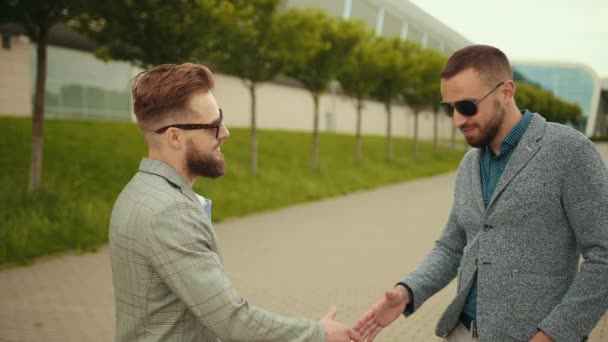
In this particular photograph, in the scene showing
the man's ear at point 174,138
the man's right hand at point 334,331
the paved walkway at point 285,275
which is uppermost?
the man's ear at point 174,138

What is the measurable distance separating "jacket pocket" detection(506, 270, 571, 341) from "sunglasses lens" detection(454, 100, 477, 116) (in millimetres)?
661

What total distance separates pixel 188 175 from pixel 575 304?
1.45m

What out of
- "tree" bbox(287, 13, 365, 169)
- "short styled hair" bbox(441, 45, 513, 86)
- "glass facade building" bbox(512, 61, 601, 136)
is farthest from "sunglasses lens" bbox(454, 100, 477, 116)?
"glass facade building" bbox(512, 61, 601, 136)

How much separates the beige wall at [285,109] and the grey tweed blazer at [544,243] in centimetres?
2858

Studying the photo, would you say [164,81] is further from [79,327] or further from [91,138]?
[91,138]

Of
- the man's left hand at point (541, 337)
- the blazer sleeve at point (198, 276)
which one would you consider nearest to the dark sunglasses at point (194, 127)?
the blazer sleeve at point (198, 276)

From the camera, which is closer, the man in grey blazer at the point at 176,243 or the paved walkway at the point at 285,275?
the man in grey blazer at the point at 176,243

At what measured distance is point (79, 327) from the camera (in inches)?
200

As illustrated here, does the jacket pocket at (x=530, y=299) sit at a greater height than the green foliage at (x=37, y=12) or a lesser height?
lesser

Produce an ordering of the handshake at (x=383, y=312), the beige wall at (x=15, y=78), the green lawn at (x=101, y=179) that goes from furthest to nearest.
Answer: the beige wall at (x=15, y=78) < the green lawn at (x=101, y=179) < the handshake at (x=383, y=312)

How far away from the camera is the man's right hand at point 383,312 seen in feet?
8.07

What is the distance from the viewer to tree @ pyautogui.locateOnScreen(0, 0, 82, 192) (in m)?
8.88

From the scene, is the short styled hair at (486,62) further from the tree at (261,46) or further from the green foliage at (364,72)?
the green foliage at (364,72)

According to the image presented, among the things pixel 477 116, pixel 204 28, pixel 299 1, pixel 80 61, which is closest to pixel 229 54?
pixel 204 28
